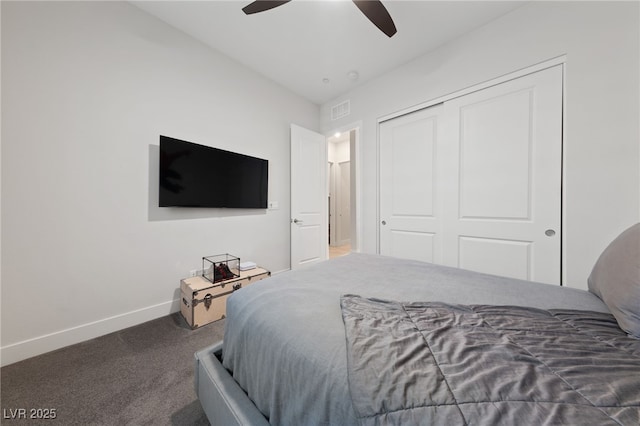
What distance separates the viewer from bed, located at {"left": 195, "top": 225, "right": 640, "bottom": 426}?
1.50ft

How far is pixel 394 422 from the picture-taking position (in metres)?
0.45

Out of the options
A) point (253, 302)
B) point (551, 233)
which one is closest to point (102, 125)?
point (253, 302)

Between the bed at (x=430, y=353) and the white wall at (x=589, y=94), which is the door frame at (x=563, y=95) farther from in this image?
the bed at (x=430, y=353)

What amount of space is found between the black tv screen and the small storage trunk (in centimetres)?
77

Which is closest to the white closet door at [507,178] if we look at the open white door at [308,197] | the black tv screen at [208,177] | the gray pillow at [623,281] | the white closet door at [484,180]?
the white closet door at [484,180]

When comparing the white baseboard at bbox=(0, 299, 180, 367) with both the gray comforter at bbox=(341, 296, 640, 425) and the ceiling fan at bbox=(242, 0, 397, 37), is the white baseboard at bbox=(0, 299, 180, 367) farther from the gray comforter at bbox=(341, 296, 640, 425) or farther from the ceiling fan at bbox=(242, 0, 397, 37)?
the ceiling fan at bbox=(242, 0, 397, 37)

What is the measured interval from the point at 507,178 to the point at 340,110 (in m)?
2.30

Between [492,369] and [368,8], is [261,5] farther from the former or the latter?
[492,369]

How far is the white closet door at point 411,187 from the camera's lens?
8.03ft

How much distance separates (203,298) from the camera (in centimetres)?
190

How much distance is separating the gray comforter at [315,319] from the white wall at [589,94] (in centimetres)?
99

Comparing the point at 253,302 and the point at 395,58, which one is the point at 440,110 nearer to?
the point at 395,58

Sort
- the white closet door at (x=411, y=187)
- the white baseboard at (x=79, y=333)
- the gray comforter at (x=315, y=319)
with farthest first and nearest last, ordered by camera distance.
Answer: the white closet door at (x=411, y=187), the white baseboard at (x=79, y=333), the gray comforter at (x=315, y=319)

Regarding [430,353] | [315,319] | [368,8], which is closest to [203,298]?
[315,319]
